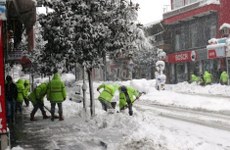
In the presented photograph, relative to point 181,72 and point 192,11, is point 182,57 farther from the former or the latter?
point 192,11

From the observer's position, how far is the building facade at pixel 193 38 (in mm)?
41022

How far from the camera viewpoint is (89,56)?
49.2 feet

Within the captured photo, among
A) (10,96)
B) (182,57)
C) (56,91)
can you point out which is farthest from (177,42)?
(10,96)

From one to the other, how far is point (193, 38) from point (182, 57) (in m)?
2.37

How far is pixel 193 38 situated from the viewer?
46594 millimetres

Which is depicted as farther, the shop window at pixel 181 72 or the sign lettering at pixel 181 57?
the shop window at pixel 181 72

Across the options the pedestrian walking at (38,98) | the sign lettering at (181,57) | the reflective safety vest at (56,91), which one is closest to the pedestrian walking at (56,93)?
the reflective safety vest at (56,91)

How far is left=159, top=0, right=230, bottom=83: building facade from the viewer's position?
135ft

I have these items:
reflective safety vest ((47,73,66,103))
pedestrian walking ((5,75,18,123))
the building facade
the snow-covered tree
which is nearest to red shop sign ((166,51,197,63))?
the building facade

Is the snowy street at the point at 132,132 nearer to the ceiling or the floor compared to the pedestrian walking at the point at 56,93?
nearer to the floor

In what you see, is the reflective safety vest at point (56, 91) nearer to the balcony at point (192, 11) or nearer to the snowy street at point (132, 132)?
the snowy street at point (132, 132)

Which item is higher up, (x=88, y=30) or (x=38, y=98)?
(x=88, y=30)

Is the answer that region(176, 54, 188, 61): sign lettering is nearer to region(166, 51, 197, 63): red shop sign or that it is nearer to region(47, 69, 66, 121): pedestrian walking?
region(166, 51, 197, 63): red shop sign

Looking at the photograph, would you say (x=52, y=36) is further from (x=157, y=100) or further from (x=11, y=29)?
(x=157, y=100)
